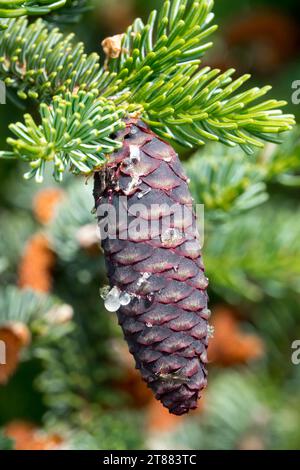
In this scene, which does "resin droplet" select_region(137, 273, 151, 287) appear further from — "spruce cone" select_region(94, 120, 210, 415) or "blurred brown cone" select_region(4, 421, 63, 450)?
"blurred brown cone" select_region(4, 421, 63, 450)

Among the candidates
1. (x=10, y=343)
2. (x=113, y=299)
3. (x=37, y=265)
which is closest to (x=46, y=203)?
(x=37, y=265)

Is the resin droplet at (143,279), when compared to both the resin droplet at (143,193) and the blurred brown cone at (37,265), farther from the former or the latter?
the blurred brown cone at (37,265)

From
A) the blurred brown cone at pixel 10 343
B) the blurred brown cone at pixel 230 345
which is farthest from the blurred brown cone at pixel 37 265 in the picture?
the blurred brown cone at pixel 230 345

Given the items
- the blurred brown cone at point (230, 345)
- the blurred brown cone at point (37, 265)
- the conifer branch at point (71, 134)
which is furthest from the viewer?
the blurred brown cone at point (230, 345)

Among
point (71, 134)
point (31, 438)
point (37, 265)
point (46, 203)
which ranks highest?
point (46, 203)

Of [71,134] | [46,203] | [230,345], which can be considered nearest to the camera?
[71,134]

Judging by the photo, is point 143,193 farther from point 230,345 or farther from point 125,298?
point 230,345
